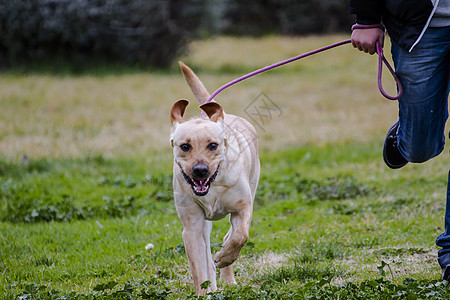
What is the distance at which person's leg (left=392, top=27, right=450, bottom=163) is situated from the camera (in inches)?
145

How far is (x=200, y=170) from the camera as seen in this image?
351cm

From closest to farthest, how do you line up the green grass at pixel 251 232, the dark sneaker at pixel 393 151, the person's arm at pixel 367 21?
1. the person's arm at pixel 367 21
2. the green grass at pixel 251 232
3. the dark sneaker at pixel 393 151

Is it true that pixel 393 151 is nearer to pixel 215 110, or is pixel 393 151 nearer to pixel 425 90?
pixel 425 90

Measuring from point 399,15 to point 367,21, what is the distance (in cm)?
21

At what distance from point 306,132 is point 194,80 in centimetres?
551

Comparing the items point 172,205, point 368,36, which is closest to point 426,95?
point 368,36

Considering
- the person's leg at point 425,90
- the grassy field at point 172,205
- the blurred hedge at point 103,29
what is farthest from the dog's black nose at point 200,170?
the blurred hedge at point 103,29

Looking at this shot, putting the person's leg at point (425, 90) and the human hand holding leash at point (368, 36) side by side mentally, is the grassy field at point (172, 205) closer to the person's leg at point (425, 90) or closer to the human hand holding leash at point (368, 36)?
the person's leg at point (425, 90)

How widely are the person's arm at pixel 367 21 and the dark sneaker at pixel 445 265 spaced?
4.62ft

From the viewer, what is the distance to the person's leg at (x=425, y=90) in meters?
3.68

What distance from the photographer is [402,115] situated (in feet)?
12.9

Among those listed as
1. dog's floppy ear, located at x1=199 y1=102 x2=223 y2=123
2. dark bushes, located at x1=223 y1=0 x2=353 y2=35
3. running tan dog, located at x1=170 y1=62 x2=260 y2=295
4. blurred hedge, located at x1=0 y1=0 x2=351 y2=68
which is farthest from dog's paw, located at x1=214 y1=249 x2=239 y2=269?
dark bushes, located at x1=223 y1=0 x2=353 y2=35

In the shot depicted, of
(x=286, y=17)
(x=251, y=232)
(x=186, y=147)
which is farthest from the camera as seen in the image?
(x=286, y=17)

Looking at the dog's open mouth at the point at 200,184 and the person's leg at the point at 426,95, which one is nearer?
the dog's open mouth at the point at 200,184
